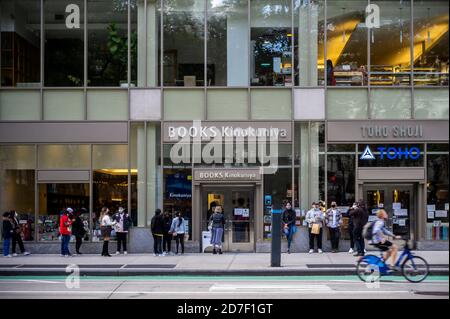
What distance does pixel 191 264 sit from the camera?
17859mm

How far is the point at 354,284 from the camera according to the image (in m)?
13.7

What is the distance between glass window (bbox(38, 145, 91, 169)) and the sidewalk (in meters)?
3.21

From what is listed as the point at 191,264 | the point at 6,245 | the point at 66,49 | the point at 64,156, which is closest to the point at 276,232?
the point at 191,264

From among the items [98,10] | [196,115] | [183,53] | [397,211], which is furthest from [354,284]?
[98,10]

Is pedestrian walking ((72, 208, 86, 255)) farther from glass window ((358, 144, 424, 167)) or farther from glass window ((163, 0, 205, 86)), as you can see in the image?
glass window ((358, 144, 424, 167))

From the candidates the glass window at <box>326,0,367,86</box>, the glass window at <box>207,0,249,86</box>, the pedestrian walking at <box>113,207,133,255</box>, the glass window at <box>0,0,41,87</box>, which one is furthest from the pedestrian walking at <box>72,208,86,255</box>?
the glass window at <box>326,0,367,86</box>

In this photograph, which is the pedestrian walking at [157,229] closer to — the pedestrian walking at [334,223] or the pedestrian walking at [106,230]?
the pedestrian walking at [106,230]

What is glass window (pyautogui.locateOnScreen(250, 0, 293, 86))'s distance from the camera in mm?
21625

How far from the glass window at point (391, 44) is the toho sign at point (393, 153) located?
2311mm

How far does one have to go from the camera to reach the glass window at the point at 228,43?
21.7m

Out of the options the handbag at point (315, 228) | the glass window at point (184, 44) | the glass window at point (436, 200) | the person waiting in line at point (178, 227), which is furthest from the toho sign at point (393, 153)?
the person waiting in line at point (178, 227)

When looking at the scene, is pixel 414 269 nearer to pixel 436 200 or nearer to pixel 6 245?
pixel 436 200

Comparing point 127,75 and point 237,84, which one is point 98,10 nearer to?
point 127,75
